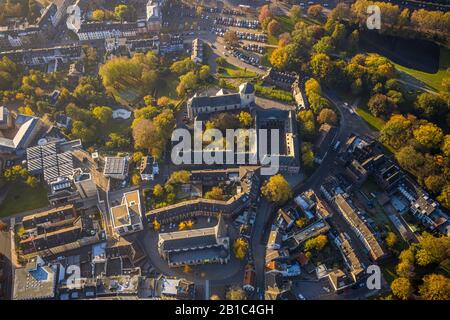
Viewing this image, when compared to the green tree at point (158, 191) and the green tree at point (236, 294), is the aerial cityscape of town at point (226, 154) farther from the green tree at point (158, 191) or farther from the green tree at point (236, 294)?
the green tree at point (158, 191)

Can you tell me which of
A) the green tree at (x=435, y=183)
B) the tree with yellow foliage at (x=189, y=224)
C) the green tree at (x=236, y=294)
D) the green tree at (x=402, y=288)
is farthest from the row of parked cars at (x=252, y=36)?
the green tree at (x=402, y=288)

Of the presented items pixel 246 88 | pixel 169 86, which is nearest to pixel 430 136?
pixel 246 88

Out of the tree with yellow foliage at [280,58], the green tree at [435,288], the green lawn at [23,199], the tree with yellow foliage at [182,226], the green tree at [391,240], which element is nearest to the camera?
the green tree at [435,288]

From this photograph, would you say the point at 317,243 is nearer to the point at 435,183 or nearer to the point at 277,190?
the point at 277,190

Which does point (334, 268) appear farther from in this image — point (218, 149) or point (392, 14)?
point (392, 14)

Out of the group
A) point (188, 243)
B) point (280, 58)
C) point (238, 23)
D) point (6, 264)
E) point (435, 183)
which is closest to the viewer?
point (188, 243)

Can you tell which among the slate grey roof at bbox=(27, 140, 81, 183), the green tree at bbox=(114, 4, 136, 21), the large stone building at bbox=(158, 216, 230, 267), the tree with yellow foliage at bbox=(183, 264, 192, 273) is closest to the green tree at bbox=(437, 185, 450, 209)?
the large stone building at bbox=(158, 216, 230, 267)
